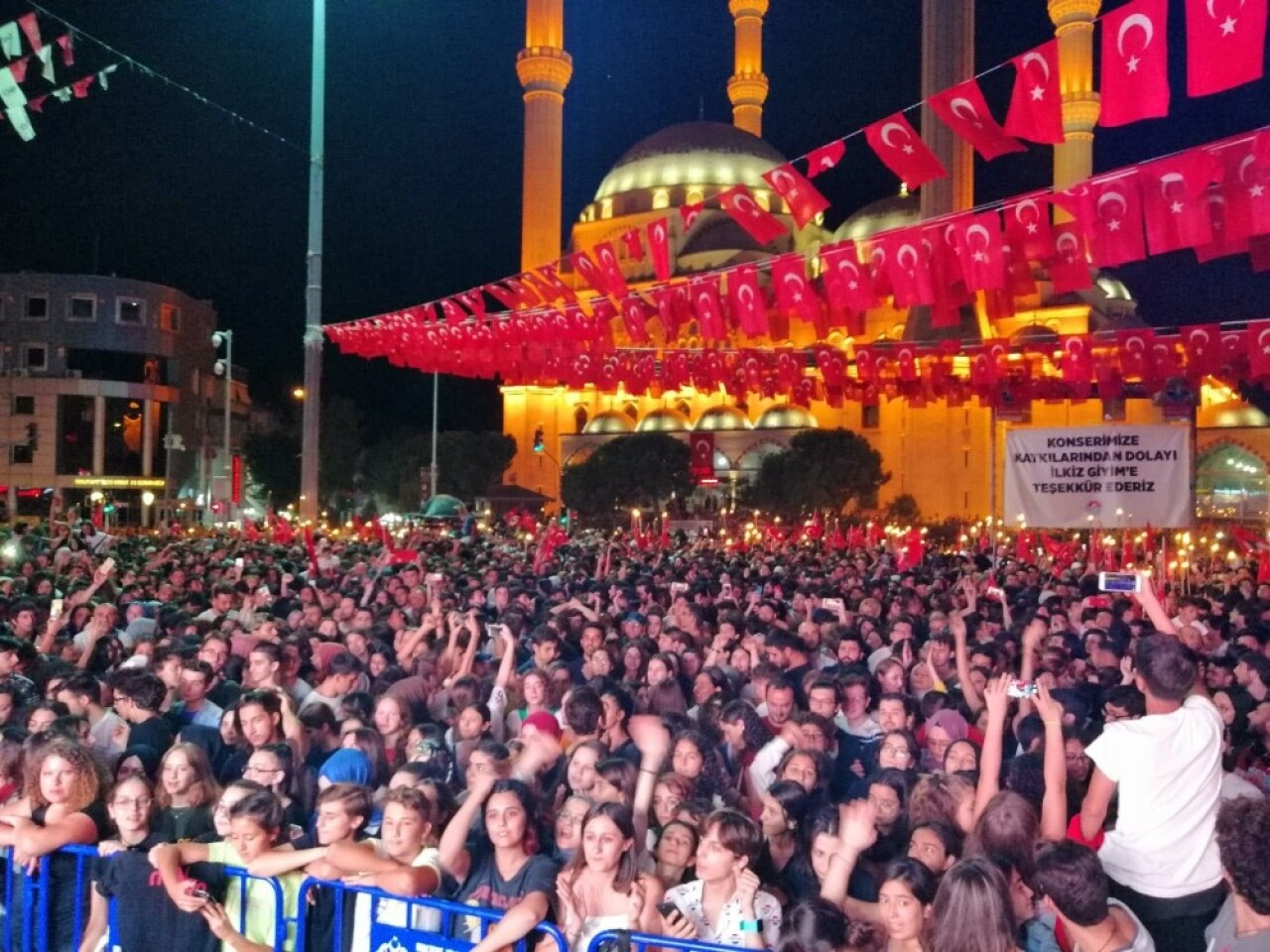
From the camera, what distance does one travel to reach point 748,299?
14.3 metres

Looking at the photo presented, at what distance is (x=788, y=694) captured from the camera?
6.92m

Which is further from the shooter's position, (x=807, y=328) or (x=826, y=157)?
(x=807, y=328)

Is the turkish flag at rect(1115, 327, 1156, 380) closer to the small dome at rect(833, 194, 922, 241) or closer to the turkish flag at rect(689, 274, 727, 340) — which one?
the turkish flag at rect(689, 274, 727, 340)

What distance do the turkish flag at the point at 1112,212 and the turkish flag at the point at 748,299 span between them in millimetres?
4371

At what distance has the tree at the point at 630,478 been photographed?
54625mm

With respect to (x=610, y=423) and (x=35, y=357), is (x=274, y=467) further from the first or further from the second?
(x=610, y=423)

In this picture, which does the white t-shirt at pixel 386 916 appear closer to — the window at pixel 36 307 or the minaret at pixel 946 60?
the minaret at pixel 946 60

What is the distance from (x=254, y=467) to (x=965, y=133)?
55559mm

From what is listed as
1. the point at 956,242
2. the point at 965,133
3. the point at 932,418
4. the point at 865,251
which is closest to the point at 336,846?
the point at 965,133

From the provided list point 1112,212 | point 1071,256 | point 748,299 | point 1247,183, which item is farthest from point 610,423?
point 1247,183

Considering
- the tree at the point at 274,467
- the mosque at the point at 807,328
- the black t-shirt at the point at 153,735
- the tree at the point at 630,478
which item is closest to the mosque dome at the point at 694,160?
the mosque at the point at 807,328

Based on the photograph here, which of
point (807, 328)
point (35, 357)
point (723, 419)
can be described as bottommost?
point (723, 419)

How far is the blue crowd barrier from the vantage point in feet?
15.1

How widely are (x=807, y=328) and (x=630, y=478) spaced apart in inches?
497
